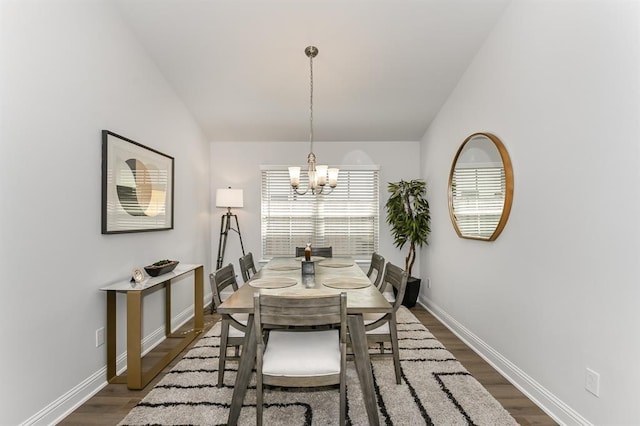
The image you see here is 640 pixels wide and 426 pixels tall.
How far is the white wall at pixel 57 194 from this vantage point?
1847mm

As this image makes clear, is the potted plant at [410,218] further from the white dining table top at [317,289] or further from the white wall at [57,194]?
Answer: the white wall at [57,194]

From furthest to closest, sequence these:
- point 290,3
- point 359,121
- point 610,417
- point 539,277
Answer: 1. point 359,121
2. point 290,3
3. point 539,277
4. point 610,417

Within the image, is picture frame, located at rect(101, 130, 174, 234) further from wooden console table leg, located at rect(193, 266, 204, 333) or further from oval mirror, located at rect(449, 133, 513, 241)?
oval mirror, located at rect(449, 133, 513, 241)

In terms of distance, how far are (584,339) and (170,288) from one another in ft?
11.5

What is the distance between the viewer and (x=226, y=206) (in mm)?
4570

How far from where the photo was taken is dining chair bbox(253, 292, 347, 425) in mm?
1734

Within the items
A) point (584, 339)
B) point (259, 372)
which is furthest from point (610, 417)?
point (259, 372)

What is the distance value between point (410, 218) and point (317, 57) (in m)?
2.37

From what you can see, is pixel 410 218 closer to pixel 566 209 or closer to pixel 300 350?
pixel 566 209

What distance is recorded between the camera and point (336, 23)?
2.95 metres

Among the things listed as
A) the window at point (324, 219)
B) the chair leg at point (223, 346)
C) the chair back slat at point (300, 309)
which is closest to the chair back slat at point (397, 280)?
the chair back slat at point (300, 309)

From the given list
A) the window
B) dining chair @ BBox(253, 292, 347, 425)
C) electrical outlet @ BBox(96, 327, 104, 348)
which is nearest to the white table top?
electrical outlet @ BBox(96, 327, 104, 348)

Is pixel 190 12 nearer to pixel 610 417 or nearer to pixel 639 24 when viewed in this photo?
pixel 639 24

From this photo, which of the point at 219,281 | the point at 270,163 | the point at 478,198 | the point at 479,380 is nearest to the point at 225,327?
the point at 219,281
